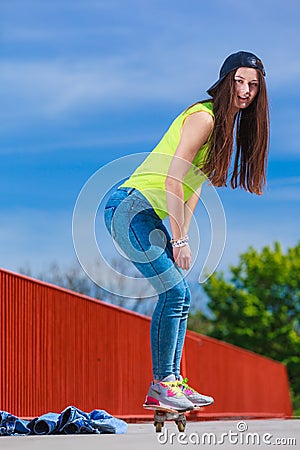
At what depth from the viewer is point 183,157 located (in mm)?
5031

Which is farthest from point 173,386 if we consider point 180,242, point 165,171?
point 165,171

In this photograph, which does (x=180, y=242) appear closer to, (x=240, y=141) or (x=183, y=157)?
(x=183, y=157)

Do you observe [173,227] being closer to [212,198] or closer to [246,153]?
[212,198]

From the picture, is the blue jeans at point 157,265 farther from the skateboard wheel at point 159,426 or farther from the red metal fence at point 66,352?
the red metal fence at point 66,352

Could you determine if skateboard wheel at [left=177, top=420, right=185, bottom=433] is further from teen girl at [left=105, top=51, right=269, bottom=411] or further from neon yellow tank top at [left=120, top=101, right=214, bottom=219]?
neon yellow tank top at [left=120, top=101, right=214, bottom=219]

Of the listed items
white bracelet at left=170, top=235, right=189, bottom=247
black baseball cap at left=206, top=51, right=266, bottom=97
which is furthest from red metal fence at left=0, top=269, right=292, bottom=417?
black baseball cap at left=206, top=51, right=266, bottom=97

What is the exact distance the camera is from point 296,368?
51.8 m

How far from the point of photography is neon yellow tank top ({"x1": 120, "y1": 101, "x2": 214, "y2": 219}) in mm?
5125

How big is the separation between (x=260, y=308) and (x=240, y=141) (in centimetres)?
4893

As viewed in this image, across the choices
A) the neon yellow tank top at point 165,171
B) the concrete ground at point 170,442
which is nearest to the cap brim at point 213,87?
the neon yellow tank top at point 165,171

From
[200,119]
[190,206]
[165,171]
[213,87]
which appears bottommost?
[190,206]

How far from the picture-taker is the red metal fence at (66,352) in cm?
1015

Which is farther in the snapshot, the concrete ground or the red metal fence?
the red metal fence

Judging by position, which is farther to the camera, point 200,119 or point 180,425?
point 180,425
